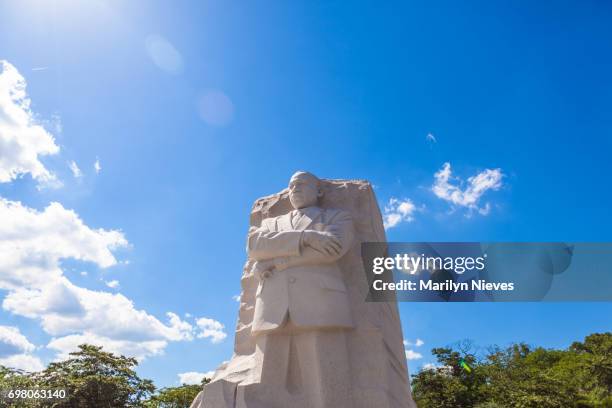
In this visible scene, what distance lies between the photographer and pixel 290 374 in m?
5.45

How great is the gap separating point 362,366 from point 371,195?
225cm

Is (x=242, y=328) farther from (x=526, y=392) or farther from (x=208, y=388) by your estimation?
(x=526, y=392)

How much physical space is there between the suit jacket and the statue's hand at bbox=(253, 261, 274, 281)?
48 mm

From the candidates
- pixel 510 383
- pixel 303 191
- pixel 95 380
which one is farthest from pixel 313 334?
pixel 510 383

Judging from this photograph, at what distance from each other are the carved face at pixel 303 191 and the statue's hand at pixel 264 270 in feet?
3.18

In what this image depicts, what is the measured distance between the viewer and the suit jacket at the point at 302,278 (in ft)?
17.7

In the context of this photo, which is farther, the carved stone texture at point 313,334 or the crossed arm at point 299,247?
the crossed arm at point 299,247

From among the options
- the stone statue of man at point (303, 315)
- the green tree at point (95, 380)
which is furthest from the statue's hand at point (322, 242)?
the green tree at point (95, 380)

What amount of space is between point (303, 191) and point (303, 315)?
5.69ft

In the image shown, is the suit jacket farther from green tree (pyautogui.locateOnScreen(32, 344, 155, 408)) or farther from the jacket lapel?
green tree (pyautogui.locateOnScreen(32, 344, 155, 408))

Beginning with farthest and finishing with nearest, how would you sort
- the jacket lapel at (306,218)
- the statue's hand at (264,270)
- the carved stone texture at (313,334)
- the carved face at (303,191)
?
1. the carved face at (303,191)
2. the jacket lapel at (306,218)
3. the statue's hand at (264,270)
4. the carved stone texture at (313,334)

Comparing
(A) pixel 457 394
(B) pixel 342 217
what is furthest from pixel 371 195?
(A) pixel 457 394

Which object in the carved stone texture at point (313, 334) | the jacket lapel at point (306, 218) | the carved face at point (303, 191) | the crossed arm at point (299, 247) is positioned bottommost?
the carved stone texture at point (313, 334)

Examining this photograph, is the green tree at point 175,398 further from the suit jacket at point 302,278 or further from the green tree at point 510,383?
the suit jacket at point 302,278
